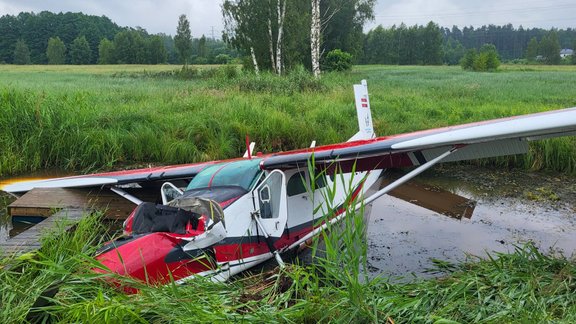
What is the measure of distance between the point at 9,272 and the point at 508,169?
1036 cm

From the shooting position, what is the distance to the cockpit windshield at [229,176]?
5055 mm

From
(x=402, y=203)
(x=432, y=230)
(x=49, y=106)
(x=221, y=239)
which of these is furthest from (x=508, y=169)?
(x=49, y=106)

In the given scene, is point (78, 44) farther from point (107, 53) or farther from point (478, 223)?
point (478, 223)

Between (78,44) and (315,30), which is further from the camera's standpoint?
(78,44)

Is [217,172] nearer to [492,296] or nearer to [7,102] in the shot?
[492,296]

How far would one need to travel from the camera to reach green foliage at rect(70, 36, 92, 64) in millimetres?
87750

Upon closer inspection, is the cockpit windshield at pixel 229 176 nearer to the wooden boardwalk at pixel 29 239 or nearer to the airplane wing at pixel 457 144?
the airplane wing at pixel 457 144

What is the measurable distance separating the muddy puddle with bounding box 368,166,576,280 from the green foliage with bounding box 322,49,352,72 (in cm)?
2632

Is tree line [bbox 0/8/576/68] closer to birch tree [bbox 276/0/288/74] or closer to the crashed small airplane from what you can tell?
birch tree [bbox 276/0/288/74]

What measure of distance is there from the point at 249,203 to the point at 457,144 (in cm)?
247

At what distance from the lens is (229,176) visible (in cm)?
514

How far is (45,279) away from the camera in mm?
3135

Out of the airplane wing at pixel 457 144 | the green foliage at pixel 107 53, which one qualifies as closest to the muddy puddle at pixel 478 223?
the airplane wing at pixel 457 144

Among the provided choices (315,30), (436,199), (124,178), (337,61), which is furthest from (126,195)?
(337,61)
